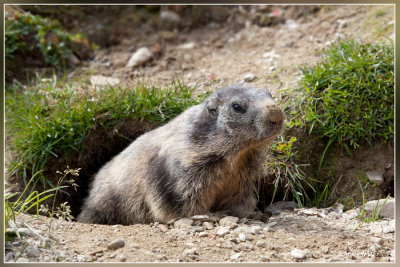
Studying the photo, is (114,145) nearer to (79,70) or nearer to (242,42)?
(79,70)

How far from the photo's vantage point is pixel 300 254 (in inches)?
145

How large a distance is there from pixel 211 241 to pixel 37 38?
5603 millimetres

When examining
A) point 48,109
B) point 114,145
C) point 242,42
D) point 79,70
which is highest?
point 242,42

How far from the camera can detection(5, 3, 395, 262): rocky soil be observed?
12.0 ft

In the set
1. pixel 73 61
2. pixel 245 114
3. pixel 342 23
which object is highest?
pixel 342 23

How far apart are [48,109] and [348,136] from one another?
430 centimetres

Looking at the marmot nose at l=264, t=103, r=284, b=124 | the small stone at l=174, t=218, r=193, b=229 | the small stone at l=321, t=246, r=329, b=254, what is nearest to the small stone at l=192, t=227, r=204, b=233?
the small stone at l=174, t=218, r=193, b=229

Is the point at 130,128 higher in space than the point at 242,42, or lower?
lower

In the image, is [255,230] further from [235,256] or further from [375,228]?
[375,228]

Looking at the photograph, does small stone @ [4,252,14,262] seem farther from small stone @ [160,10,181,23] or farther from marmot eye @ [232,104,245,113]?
small stone @ [160,10,181,23]

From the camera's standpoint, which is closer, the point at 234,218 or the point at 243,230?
the point at 243,230

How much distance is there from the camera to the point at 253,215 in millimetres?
5094

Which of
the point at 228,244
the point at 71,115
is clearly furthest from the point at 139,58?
the point at 228,244

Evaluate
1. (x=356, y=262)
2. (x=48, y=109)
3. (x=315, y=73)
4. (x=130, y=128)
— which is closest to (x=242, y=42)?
(x=315, y=73)
